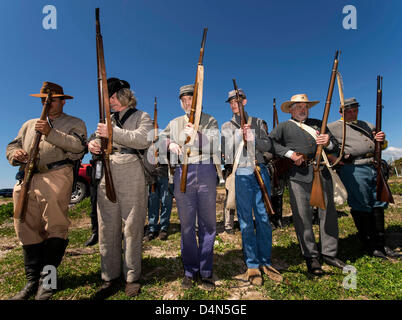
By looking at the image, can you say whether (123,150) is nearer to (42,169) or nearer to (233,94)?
(42,169)

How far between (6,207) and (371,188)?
43.9 feet

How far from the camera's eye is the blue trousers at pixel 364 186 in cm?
420

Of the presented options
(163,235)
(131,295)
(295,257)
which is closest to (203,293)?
(131,295)

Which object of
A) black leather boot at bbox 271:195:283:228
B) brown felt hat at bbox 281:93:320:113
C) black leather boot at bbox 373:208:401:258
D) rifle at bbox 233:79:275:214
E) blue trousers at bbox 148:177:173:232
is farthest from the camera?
black leather boot at bbox 271:195:283:228

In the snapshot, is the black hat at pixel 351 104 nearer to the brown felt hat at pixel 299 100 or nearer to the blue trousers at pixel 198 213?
the brown felt hat at pixel 299 100

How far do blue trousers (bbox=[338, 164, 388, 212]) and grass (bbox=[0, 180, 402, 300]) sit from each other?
1.01 metres

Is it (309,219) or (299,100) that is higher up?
(299,100)

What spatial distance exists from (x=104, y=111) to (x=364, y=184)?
512 cm

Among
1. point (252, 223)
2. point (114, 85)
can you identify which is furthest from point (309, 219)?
point (114, 85)

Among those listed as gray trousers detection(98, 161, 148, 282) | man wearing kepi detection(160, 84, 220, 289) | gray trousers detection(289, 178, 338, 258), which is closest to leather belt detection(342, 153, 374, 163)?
gray trousers detection(289, 178, 338, 258)

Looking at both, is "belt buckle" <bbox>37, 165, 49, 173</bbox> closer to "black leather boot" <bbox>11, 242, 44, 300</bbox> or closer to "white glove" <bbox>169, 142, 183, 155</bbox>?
"black leather boot" <bbox>11, 242, 44, 300</bbox>

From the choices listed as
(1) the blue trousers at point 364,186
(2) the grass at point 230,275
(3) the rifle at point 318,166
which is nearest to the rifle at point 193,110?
(2) the grass at point 230,275

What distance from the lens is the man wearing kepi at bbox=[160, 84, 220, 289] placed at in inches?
124

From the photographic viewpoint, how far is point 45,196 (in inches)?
118
